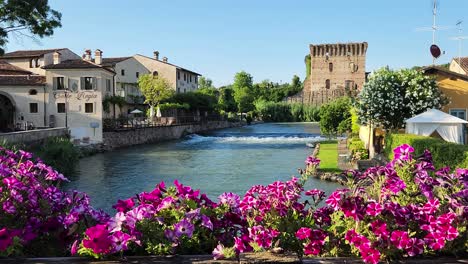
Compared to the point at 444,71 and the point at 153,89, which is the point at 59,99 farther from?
the point at 444,71

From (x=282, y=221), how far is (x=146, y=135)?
134 ft

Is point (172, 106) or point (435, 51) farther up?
point (435, 51)

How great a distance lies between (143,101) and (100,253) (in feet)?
202

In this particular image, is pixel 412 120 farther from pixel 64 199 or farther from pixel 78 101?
pixel 78 101

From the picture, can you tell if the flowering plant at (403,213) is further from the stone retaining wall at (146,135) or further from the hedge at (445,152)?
the stone retaining wall at (146,135)

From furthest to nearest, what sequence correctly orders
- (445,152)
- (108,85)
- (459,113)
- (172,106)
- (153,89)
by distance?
1. (153,89)
2. (172,106)
3. (108,85)
4. (459,113)
5. (445,152)

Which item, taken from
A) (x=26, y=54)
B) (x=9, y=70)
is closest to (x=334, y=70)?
(x=26, y=54)

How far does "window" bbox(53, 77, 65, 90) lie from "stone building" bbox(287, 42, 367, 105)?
187 ft

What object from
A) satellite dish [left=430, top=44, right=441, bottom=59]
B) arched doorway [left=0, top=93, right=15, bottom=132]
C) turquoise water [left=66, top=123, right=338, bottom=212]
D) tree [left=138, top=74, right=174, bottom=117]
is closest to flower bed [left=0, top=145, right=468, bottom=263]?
turquoise water [left=66, top=123, right=338, bottom=212]

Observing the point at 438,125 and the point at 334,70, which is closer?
the point at 438,125

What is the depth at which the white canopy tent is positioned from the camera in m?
19.2

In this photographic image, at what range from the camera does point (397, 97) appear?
21781 mm

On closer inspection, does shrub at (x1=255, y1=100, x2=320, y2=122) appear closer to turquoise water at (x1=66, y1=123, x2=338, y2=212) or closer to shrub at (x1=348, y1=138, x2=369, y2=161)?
turquoise water at (x1=66, y1=123, x2=338, y2=212)

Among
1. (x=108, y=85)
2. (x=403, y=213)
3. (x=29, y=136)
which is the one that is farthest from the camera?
(x=108, y=85)
